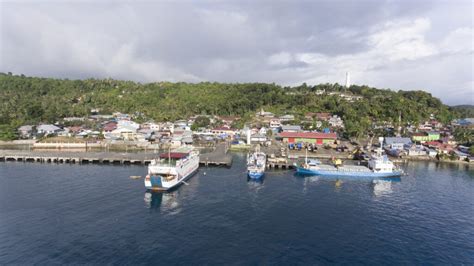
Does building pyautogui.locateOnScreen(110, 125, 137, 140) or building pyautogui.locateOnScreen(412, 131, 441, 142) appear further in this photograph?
building pyautogui.locateOnScreen(412, 131, 441, 142)

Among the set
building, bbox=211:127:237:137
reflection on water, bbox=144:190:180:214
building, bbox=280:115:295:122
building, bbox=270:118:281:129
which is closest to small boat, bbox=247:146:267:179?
reflection on water, bbox=144:190:180:214

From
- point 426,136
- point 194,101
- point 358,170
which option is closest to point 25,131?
point 194,101

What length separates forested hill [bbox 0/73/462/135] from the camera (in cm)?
11041

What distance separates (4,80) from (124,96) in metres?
74.7

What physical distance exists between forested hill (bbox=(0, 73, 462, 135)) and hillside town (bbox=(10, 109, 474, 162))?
6810mm

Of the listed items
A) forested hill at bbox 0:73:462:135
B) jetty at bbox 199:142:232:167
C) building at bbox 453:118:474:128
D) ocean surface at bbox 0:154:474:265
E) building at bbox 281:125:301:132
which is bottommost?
ocean surface at bbox 0:154:474:265

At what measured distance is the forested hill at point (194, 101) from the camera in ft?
362

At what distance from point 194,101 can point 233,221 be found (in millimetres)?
112468

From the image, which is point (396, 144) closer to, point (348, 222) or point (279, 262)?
point (348, 222)

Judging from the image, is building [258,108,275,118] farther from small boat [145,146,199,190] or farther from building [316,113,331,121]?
small boat [145,146,199,190]

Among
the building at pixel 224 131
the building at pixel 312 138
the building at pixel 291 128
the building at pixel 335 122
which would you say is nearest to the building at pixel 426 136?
the building at pixel 335 122

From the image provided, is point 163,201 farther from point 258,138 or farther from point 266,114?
point 266,114

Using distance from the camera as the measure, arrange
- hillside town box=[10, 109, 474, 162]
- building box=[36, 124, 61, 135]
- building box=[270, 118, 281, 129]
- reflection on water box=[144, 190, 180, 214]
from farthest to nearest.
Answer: building box=[270, 118, 281, 129] → building box=[36, 124, 61, 135] → hillside town box=[10, 109, 474, 162] → reflection on water box=[144, 190, 180, 214]

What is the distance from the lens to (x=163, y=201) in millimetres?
38719
